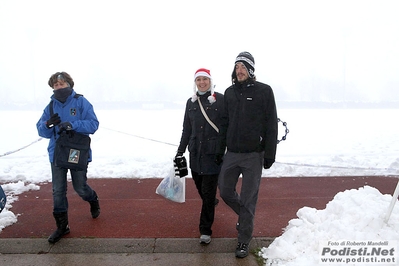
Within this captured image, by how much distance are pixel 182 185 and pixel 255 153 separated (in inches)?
60.5

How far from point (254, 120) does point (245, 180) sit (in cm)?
63

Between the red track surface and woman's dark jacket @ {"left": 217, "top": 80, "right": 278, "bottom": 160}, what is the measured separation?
1.26 metres

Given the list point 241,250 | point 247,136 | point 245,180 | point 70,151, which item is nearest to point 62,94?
point 70,151

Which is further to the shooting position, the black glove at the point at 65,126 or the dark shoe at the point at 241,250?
the black glove at the point at 65,126

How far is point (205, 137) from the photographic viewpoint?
3889mm

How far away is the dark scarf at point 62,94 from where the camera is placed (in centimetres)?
398

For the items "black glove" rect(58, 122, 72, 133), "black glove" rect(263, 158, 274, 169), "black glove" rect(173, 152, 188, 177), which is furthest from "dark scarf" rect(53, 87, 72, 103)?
"black glove" rect(263, 158, 274, 169)

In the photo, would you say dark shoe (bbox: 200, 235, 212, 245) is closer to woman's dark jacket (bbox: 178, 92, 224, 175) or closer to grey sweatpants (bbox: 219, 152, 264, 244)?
grey sweatpants (bbox: 219, 152, 264, 244)

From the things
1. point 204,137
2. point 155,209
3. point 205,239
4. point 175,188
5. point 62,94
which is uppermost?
point 62,94

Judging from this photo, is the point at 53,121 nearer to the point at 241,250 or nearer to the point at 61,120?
the point at 61,120

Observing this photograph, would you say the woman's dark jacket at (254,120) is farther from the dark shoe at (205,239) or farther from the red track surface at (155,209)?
the red track surface at (155,209)

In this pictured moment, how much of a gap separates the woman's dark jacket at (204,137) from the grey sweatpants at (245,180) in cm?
22

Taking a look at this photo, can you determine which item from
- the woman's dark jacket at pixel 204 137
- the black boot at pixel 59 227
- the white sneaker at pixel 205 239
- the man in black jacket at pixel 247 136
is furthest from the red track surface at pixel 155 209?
the woman's dark jacket at pixel 204 137

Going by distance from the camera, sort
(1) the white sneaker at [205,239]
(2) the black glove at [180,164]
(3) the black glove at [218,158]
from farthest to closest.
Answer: (2) the black glove at [180,164] < (1) the white sneaker at [205,239] < (3) the black glove at [218,158]
